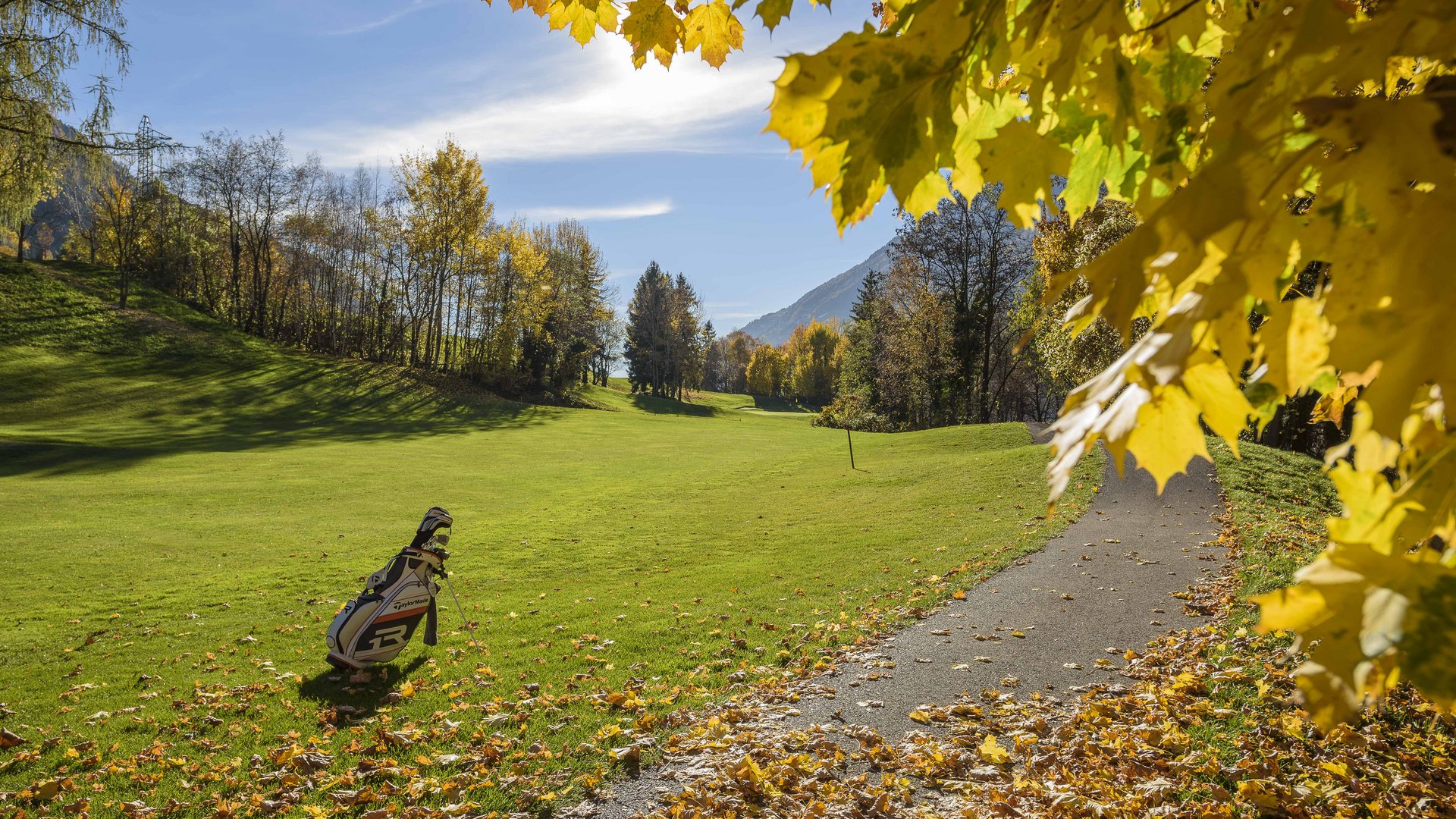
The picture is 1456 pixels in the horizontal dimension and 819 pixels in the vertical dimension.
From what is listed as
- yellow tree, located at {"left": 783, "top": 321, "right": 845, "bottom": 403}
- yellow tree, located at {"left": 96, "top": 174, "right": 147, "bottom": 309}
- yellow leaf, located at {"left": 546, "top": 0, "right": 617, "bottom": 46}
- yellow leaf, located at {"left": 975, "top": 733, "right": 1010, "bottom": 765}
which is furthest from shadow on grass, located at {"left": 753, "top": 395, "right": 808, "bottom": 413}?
yellow leaf, located at {"left": 546, "top": 0, "right": 617, "bottom": 46}

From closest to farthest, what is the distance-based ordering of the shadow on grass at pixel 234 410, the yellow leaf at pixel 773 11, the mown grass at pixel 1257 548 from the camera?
1. the yellow leaf at pixel 773 11
2. the mown grass at pixel 1257 548
3. the shadow on grass at pixel 234 410

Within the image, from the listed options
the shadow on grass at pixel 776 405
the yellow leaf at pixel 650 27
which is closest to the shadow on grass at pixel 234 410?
the yellow leaf at pixel 650 27

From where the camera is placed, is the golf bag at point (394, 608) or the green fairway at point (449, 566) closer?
the green fairway at point (449, 566)

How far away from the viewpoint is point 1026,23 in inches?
53.6

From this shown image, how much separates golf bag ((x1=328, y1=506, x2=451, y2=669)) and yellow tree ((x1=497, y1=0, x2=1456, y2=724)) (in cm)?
652

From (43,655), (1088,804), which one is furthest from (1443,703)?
(43,655)

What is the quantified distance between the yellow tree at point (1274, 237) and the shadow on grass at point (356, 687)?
6604 millimetres

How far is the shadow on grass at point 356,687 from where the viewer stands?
6184 millimetres

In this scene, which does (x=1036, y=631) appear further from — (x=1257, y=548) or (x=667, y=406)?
(x=667, y=406)

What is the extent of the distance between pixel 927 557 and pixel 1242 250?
10703mm

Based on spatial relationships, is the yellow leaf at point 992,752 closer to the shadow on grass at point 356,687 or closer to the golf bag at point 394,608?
the shadow on grass at point 356,687

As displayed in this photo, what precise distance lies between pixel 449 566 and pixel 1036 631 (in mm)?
8838

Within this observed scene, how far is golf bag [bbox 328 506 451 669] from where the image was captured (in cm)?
639

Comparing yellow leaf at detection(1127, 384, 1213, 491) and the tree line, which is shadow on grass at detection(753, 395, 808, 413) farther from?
yellow leaf at detection(1127, 384, 1213, 491)
